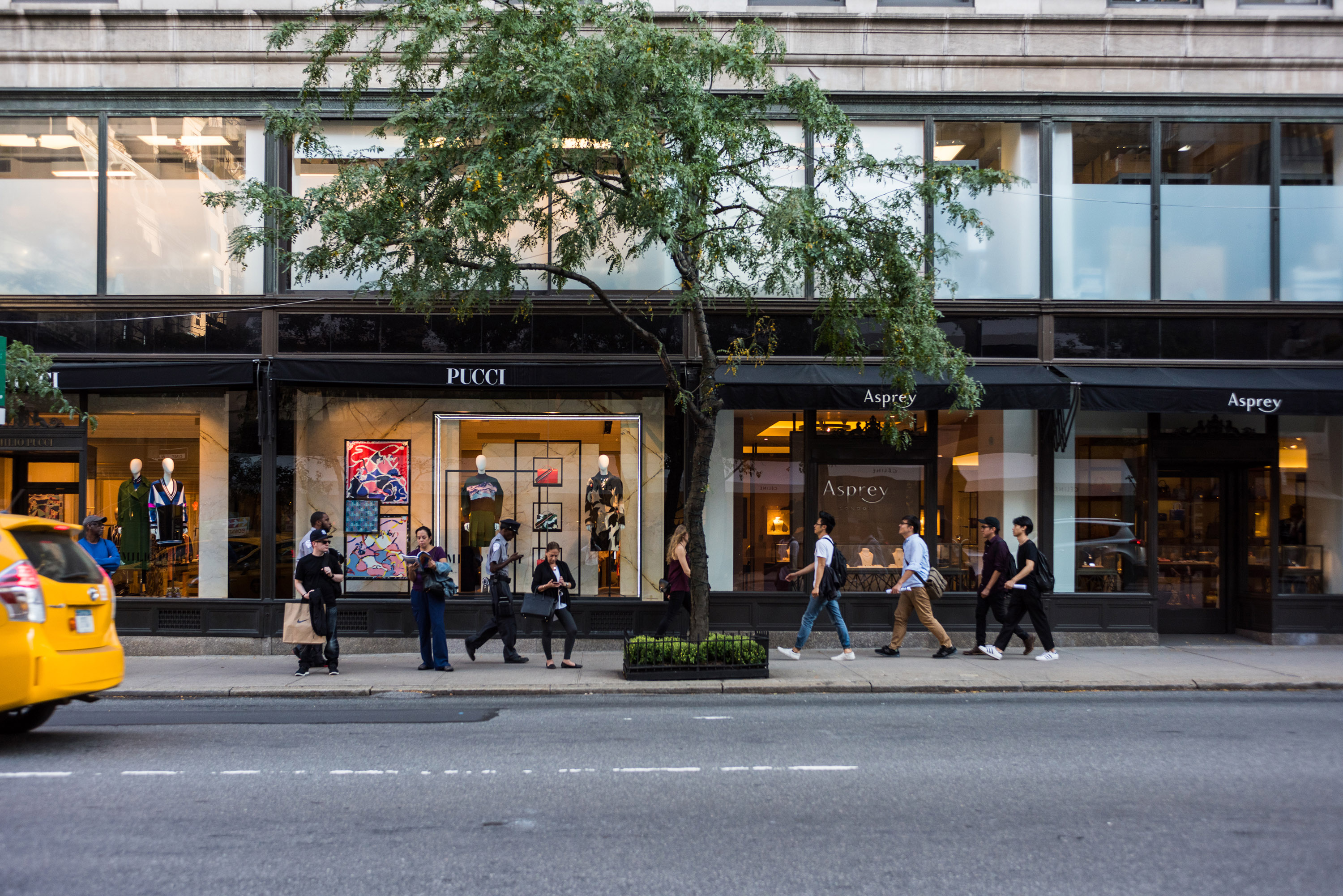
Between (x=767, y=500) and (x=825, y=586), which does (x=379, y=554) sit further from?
(x=825, y=586)

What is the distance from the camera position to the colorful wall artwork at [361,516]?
14234 millimetres

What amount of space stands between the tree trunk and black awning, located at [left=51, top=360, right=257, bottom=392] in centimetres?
652

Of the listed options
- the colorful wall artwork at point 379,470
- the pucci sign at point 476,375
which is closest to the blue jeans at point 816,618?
the pucci sign at point 476,375

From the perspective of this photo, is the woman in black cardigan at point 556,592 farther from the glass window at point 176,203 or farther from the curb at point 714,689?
the glass window at point 176,203

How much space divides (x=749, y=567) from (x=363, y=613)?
5.60 meters

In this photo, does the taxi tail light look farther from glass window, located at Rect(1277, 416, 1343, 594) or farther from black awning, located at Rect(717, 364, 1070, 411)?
glass window, located at Rect(1277, 416, 1343, 594)

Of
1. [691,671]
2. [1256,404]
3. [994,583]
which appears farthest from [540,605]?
[1256,404]

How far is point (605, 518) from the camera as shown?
14383 millimetres

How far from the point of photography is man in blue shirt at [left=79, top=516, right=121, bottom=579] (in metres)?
12.2

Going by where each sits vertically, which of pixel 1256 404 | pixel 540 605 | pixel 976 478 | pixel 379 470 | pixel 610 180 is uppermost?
pixel 610 180

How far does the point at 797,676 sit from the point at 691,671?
4.22 ft

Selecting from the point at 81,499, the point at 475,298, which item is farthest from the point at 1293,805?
the point at 81,499

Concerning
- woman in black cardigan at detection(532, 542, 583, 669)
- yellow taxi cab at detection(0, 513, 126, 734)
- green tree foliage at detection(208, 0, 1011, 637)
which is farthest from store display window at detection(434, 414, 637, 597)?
yellow taxi cab at detection(0, 513, 126, 734)

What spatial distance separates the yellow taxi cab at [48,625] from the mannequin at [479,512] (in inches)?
251
